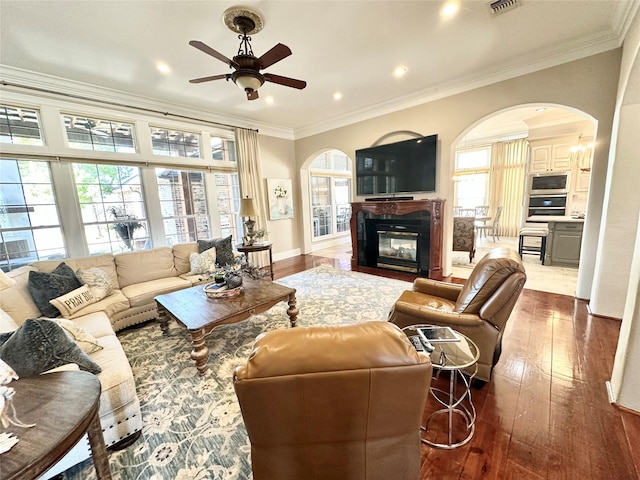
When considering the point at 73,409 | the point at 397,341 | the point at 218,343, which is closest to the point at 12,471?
the point at 73,409

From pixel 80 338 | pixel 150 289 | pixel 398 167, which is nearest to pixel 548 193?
pixel 398 167

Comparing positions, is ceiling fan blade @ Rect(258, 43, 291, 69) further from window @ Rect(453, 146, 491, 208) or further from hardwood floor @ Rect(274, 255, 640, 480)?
window @ Rect(453, 146, 491, 208)

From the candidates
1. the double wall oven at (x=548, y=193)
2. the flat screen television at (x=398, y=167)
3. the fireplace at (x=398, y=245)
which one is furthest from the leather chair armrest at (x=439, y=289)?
the double wall oven at (x=548, y=193)

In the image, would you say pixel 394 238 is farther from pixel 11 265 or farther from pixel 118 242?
pixel 11 265

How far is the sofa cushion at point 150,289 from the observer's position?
2990 millimetres

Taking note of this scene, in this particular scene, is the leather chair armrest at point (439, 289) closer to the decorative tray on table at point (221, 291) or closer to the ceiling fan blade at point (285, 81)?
the decorative tray on table at point (221, 291)

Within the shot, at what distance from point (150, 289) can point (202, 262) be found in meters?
0.74

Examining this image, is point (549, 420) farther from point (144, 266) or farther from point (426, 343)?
point (144, 266)

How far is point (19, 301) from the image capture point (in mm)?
2365

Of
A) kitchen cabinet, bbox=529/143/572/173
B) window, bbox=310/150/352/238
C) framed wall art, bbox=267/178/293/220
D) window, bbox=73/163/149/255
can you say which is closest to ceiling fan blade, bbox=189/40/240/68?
window, bbox=73/163/149/255

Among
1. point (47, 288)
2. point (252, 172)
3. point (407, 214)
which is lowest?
point (47, 288)

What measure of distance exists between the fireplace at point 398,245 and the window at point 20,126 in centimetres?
514

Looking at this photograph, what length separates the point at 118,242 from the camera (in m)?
4.05

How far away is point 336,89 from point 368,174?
164cm
